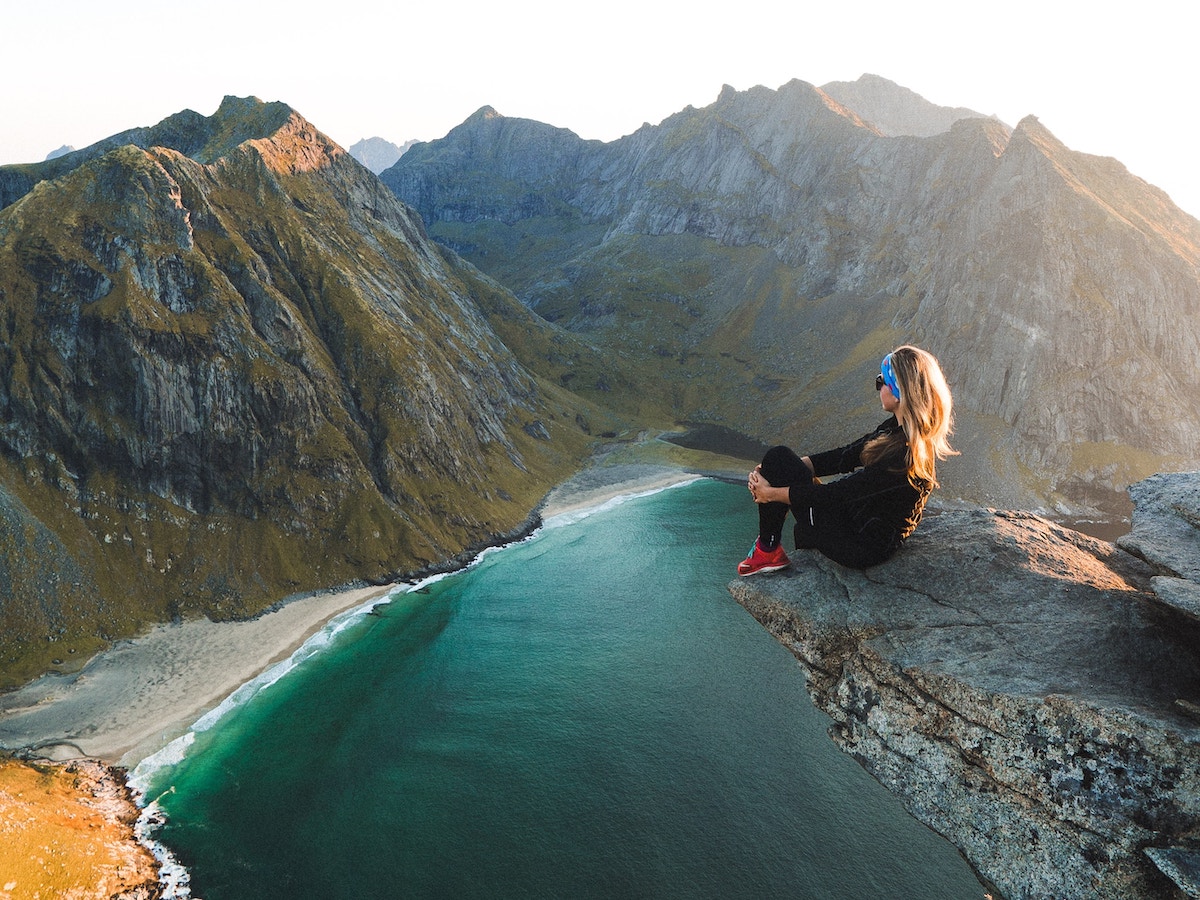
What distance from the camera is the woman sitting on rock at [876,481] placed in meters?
10.1

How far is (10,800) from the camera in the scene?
44.3 m

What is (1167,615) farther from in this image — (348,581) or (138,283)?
(138,283)

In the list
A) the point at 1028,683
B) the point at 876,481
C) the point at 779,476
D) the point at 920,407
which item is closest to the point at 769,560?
the point at 779,476

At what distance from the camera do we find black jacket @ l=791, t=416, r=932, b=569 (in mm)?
10484

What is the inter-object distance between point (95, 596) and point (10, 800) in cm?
3450

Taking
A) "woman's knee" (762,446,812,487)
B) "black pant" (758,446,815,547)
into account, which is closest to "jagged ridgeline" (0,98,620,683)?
"black pant" (758,446,815,547)

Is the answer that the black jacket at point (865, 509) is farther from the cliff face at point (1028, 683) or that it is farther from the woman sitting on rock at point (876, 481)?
the cliff face at point (1028, 683)

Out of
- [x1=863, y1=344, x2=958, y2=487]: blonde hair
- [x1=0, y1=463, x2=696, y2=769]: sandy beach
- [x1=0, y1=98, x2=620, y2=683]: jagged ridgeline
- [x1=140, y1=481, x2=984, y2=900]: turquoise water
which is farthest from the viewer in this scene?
[x1=0, y1=98, x2=620, y2=683]: jagged ridgeline

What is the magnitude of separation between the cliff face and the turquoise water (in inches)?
1477

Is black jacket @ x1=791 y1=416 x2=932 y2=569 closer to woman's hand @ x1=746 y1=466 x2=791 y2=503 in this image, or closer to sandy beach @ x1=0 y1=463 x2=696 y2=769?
woman's hand @ x1=746 y1=466 x2=791 y2=503

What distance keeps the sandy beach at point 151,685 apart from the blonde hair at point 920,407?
233 feet

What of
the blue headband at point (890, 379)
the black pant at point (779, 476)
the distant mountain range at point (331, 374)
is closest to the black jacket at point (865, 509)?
the black pant at point (779, 476)

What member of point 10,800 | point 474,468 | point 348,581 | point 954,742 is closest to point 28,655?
point 10,800

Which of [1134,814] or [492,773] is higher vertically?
[1134,814]
